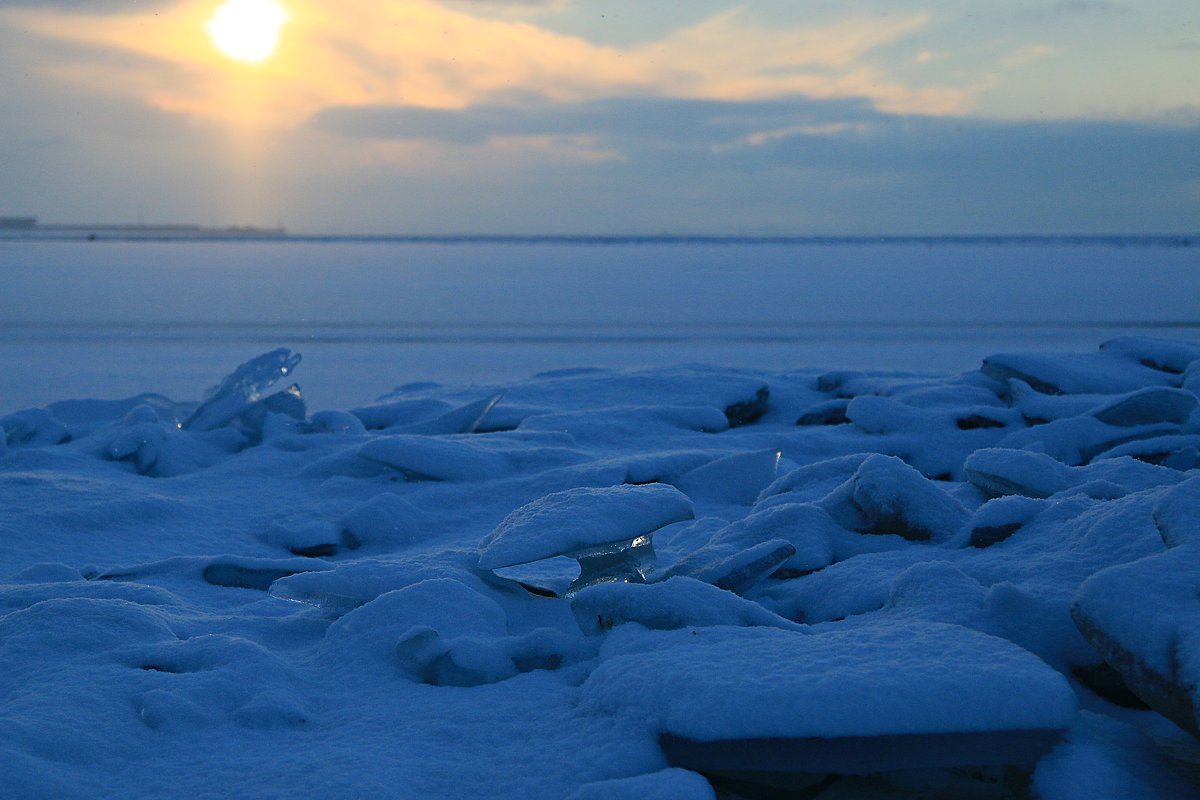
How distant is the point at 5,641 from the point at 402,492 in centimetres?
128

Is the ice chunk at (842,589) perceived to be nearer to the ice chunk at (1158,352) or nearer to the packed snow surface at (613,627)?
the packed snow surface at (613,627)

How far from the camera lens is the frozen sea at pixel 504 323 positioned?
21.1 ft

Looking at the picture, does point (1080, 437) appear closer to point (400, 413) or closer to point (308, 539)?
point (308, 539)

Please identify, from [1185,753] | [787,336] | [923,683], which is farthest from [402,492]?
[787,336]

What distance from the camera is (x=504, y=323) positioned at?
9703mm

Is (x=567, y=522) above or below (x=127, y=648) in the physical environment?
above

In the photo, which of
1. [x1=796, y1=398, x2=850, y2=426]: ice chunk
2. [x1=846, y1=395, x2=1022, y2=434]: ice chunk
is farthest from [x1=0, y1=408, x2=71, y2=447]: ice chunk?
[x1=846, y1=395, x2=1022, y2=434]: ice chunk

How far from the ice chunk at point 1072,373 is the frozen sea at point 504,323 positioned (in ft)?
6.99

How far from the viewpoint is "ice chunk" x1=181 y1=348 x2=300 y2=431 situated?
11.8 ft

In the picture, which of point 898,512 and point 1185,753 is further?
point 898,512

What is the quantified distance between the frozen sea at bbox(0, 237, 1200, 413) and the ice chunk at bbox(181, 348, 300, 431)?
114 centimetres

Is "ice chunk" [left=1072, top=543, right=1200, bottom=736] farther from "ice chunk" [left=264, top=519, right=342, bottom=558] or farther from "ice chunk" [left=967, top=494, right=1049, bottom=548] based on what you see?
"ice chunk" [left=264, top=519, right=342, bottom=558]

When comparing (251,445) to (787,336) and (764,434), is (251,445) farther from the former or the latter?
(787,336)

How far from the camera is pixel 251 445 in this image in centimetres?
350
